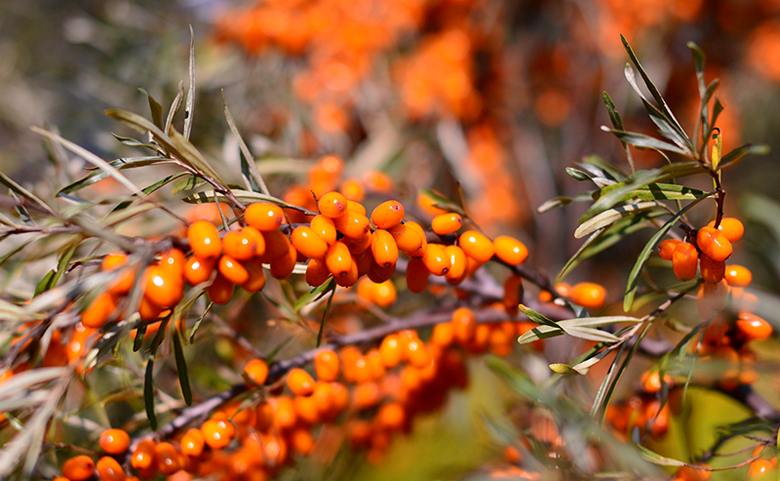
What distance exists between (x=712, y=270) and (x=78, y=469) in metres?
0.65

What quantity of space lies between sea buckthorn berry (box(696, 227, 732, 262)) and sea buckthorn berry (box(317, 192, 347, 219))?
0.32 meters

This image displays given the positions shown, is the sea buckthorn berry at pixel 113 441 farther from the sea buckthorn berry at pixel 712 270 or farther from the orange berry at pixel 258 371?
the sea buckthorn berry at pixel 712 270

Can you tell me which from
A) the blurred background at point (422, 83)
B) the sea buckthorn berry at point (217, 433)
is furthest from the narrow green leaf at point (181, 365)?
the blurred background at point (422, 83)

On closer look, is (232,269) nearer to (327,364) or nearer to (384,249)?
(384,249)

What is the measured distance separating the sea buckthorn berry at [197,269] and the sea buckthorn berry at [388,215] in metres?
0.15

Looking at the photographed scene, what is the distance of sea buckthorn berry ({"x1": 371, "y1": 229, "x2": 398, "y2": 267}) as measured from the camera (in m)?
0.39

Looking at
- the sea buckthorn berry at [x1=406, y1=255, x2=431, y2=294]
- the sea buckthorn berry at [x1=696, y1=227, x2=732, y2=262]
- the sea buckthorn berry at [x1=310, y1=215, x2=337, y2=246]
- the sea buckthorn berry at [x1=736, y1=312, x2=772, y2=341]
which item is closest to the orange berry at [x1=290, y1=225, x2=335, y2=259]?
the sea buckthorn berry at [x1=310, y1=215, x2=337, y2=246]

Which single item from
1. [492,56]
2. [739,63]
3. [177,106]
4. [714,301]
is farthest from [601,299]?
[739,63]

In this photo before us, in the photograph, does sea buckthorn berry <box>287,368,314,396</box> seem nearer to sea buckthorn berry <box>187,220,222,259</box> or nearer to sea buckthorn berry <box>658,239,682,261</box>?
sea buckthorn berry <box>187,220,222,259</box>

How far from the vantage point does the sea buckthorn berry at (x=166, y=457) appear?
1.57 ft

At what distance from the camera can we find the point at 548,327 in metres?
0.42

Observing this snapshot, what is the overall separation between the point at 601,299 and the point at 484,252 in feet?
0.66

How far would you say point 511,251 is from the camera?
1.56ft

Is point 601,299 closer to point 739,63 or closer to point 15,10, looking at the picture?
point 739,63
